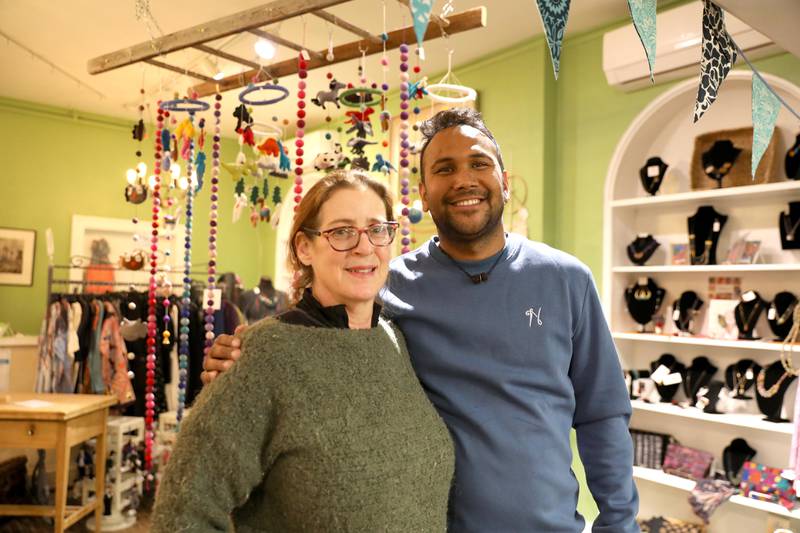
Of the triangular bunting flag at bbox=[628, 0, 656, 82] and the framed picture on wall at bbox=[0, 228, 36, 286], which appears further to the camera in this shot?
the framed picture on wall at bbox=[0, 228, 36, 286]

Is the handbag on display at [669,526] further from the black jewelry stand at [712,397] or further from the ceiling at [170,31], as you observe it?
the ceiling at [170,31]

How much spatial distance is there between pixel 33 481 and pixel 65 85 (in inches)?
127

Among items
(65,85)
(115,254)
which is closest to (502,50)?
(65,85)

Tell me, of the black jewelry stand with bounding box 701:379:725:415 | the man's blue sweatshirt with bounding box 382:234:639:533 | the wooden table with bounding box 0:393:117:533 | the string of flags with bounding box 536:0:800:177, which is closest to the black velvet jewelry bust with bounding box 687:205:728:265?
the black jewelry stand with bounding box 701:379:725:415

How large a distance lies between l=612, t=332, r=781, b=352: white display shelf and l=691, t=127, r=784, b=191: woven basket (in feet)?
2.67

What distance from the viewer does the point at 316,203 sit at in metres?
1.25

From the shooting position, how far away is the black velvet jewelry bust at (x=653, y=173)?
141 inches

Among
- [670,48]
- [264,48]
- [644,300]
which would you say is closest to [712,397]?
[644,300]

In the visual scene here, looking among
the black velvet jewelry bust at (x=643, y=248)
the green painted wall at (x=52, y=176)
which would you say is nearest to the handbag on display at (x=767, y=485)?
the black velvet jewelry bust at (x=643, y=248)

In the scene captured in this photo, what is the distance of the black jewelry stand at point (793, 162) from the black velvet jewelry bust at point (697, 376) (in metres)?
1.08

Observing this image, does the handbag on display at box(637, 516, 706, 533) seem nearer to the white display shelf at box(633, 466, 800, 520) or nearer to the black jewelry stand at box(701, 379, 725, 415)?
the white display shelf at box(633, 466, 800, 520)

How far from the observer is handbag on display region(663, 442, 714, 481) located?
130 inches

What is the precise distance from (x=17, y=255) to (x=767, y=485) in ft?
20.2

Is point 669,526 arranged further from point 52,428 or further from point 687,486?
point 52,428
